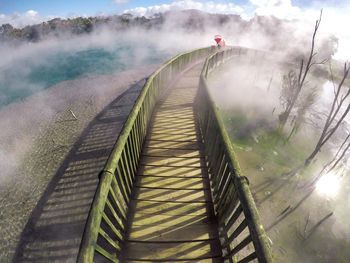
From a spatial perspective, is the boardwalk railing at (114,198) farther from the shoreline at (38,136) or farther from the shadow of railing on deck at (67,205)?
the shoreline at (38,136)

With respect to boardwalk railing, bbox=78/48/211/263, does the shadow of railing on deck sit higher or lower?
lower

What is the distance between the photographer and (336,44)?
36.2 m

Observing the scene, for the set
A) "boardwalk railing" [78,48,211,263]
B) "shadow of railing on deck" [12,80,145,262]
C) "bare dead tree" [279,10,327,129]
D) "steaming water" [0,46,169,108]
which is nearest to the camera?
"boardwalk railing" [78,48,211,263]

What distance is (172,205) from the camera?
5238 mm

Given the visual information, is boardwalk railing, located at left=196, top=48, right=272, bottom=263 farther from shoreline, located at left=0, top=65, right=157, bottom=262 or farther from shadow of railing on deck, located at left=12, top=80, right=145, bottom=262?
shoreline, located at left=0, top=65, right=157, bottom=262

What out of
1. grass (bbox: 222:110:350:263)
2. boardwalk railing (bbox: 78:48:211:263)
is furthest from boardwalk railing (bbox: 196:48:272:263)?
grass (bbox: 222:110:350:263)

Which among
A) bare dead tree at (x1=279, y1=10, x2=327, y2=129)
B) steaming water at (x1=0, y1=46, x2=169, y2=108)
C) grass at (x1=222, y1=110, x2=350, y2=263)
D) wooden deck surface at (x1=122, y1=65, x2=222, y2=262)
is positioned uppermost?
steaming water at (x1=0, y1=46, x2=169, y2=108)

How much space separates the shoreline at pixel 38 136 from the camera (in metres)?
7.83

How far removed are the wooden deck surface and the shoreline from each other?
15.0 feet

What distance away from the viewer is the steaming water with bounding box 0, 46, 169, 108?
877 inches

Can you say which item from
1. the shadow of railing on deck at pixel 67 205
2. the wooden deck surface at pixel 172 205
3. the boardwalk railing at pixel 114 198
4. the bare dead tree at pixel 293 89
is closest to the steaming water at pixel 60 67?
the shadow of railing on deck at pixel 67 205

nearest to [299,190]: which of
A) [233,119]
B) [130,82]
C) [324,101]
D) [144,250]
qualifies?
[233,119]

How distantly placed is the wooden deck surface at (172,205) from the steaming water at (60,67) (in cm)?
1788

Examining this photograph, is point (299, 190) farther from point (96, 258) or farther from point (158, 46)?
point (158, 46)
